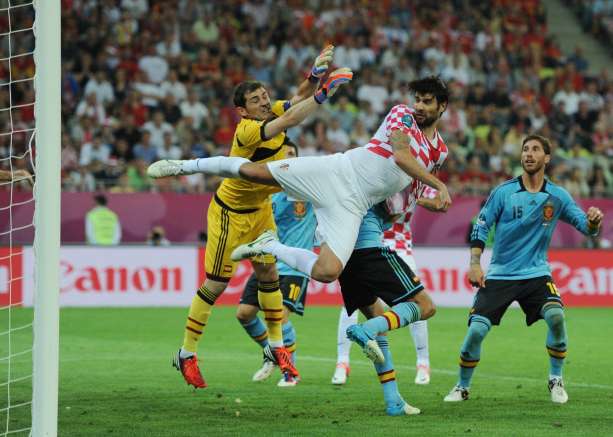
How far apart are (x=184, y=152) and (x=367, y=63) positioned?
5.82 m

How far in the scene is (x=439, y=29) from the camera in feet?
89.9

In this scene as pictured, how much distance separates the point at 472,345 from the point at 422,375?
61.7 inches

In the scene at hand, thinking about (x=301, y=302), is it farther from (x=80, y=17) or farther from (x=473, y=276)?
(x=80, y=17)

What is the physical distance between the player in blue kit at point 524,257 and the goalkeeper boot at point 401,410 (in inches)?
32.6

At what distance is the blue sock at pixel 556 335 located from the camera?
352 inches

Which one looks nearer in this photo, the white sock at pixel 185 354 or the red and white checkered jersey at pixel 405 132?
the red and white checkered jersey at pixel 405 132

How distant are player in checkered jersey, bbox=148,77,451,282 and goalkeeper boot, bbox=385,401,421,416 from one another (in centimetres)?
111

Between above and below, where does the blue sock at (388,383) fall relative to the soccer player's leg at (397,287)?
below

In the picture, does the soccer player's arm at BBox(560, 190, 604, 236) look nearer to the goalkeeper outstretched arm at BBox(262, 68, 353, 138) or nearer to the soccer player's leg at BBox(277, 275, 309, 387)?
the goalkeeper outstretched arm at BBox(262, 68, 353, 138)

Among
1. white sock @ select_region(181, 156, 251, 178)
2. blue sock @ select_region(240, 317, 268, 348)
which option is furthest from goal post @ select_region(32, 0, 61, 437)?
blue sock @ select_region(240, 317, 268, 348)

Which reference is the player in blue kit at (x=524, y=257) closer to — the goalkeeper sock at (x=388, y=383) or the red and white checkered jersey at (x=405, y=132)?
the goalkeeper sock at (x=388, y=383)

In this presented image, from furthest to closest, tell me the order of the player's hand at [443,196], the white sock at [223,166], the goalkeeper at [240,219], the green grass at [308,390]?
the goalkeeper at [240,219] → the white sock at [223,166] → the player's hand at [443,196] → the green grass at [308,390]

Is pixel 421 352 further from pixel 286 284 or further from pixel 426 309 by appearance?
pixel 426 309

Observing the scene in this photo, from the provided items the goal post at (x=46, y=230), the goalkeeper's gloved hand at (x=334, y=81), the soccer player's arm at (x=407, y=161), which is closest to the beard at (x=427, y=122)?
the soccer player's arm at (x=407, y=161)
